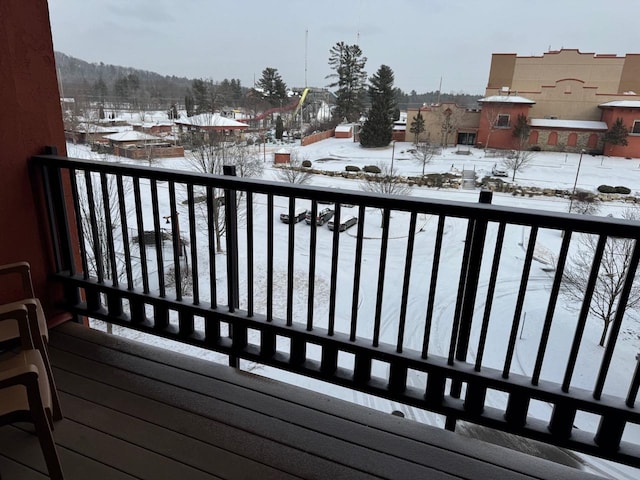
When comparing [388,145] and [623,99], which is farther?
A: [388,145]

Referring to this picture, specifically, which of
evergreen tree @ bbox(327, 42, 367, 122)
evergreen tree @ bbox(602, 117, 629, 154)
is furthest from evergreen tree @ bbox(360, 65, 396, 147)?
evergreen tree @ bbox(602, 117, 629, 154)

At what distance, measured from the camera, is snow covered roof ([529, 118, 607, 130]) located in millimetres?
21681

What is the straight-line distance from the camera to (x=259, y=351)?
1.86 metres

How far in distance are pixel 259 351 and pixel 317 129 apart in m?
32.5

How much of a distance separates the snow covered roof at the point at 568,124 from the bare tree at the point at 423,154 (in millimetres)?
6488

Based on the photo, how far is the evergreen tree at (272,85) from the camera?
34.9 metres

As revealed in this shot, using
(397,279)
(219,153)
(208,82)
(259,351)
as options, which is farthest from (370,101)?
(259,351)

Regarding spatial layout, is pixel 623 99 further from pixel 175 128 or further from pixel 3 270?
pixel 3 270

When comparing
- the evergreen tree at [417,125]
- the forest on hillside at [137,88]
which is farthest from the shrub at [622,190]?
the evergreen tree at [417,125]

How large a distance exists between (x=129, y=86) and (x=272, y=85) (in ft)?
83.9

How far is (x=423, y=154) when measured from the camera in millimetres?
21156

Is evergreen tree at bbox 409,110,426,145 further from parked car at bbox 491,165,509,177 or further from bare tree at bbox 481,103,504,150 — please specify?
parked car at bbox 491,165,509,177

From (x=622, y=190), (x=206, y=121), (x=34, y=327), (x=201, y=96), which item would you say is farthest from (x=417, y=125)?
(x=34, y=327)

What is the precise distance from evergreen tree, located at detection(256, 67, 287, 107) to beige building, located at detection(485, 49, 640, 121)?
17.5 meters
